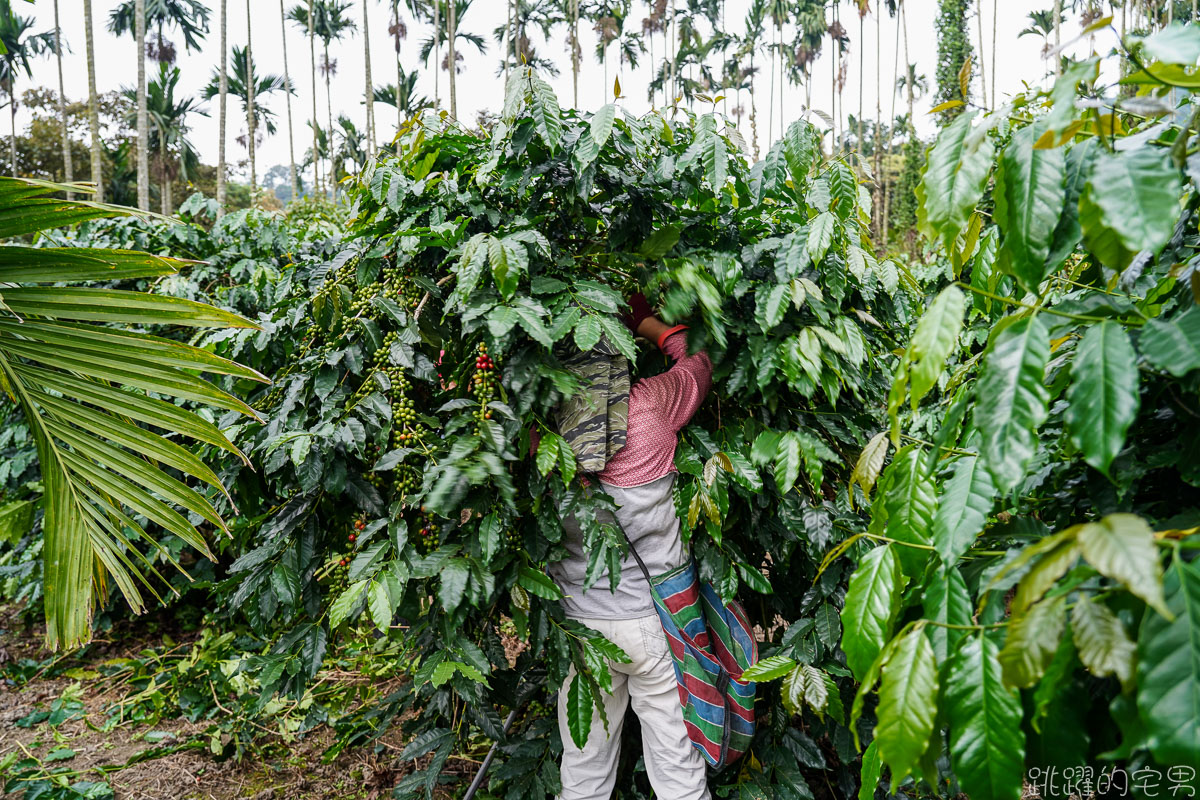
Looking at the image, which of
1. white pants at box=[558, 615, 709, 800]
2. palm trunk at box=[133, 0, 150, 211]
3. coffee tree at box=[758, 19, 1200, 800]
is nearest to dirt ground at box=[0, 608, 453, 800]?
white pants at box=[558, 615, 709, 800]

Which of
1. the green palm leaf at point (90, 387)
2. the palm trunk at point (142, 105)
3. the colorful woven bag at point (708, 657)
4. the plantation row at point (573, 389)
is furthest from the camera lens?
the palm trunk at point (142, 105)

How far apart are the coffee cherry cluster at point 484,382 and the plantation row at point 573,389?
19 millimetres

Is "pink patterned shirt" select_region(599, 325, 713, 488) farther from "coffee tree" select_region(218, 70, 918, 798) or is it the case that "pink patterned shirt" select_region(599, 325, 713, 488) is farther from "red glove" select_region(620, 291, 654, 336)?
"red glove" select_region(620, 291, 654, 336)

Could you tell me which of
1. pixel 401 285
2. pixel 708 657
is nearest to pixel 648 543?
pixel 708 657

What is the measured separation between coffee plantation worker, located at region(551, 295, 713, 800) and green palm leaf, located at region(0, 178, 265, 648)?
0.83m

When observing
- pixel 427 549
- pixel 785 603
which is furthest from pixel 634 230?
pixel 785 603

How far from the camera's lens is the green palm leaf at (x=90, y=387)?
1370 mm

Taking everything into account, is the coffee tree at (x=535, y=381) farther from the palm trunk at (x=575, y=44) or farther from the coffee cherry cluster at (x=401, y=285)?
the palm trunk at (x=575, y=44)

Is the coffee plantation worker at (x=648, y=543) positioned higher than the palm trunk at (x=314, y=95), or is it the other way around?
the palm trunk at (x=314, y=95)

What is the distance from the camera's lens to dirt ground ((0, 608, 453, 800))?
2.50m

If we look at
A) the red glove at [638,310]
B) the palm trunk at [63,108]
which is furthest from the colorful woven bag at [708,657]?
the palm trunk at [63,108]

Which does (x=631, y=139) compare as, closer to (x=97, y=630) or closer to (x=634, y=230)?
(x=634, y=230)

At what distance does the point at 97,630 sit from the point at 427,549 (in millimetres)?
3088

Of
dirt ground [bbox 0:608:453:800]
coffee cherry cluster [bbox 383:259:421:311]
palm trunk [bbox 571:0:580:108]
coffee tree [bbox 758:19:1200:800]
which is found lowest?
dirt ground [bbox 0:608:453:800]
